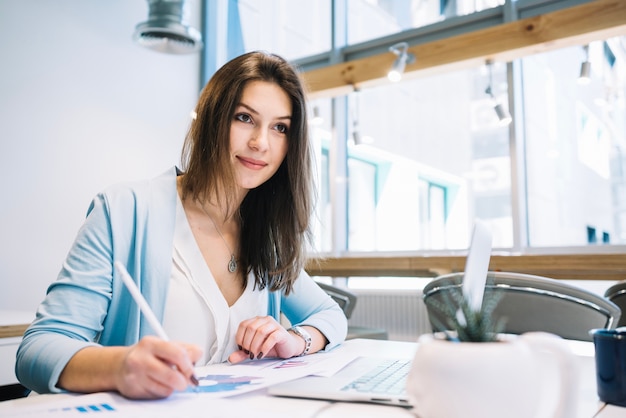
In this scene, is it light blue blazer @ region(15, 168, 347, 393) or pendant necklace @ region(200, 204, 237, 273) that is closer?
light blue blazer @ region(15, 168, 347, 393)

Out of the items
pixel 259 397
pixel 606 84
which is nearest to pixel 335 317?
pixel 259 397

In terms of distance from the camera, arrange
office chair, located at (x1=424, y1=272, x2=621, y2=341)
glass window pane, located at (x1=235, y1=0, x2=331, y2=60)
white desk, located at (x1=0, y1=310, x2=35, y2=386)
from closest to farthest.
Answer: office chair, located at (x1=424, y1=272, x2=621, y2=341) → white desk, located at (x1=0, y1=310, x2=35, y2=386) → glass window pane, located at (x1=235, y1=0, x2=331, y2=60)

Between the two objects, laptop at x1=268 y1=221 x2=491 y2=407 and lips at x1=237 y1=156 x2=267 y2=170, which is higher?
lips at x1=237 y1=156 x2=267 y2=170

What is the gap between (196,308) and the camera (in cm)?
111

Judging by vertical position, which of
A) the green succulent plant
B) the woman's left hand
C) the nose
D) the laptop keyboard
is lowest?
the laptop keyboard

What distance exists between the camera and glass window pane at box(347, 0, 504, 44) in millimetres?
3913

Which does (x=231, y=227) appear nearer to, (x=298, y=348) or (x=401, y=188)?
(x=298, y=348)

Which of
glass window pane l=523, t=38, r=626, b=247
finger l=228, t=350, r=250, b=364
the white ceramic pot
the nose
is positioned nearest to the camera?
the white ceramic pot

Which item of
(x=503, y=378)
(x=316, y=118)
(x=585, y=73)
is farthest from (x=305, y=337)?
(x=316, y=118)

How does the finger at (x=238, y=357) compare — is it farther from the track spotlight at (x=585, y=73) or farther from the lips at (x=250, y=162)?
the track spotlight at (x=585, y=73)

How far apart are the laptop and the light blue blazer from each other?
12.6 inches

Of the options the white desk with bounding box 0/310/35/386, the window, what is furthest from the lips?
the window

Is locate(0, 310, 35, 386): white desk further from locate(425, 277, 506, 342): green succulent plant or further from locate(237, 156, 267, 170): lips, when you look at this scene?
locate(425, 277, 506, 342): green succulent plant

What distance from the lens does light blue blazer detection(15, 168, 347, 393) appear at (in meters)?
0.79
